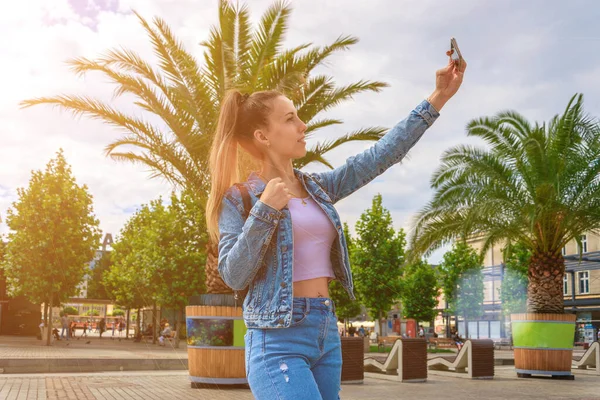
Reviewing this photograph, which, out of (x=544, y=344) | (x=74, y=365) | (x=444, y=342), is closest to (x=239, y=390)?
(x=544, y=344)

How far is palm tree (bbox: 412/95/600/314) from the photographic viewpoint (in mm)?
15266

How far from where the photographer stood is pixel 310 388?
2021 mm

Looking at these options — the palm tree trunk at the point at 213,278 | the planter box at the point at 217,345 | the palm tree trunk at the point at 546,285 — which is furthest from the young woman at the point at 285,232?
the palm tree trunk at the point at 546,285

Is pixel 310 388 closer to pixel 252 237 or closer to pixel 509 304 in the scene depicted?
pixel 252 237

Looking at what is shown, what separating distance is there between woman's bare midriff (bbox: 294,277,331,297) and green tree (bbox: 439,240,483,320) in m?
44.2

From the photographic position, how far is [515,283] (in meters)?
42.1

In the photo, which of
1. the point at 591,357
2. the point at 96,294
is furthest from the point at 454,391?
the point at 96,294

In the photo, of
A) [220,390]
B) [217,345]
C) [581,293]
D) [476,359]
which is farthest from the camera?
[581,293]

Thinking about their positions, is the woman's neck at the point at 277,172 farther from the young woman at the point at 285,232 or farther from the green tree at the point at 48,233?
the green tree at the point at 48,233

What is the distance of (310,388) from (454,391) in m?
9.56

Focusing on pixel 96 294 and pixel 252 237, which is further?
pixel 96 294

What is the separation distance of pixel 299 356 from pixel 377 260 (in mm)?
32871

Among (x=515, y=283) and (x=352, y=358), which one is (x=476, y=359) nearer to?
(x=352, y=358)

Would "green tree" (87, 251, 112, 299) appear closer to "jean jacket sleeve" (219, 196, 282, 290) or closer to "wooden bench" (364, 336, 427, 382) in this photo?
"wooden bench" (364, 336, 427, 382)
